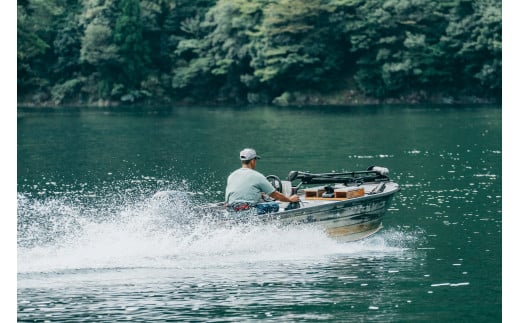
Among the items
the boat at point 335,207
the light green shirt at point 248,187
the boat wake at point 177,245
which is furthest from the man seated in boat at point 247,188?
the boat wake at point 177,245

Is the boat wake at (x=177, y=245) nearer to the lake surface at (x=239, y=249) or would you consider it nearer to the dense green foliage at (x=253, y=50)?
the lake surface at (x=239, y=249)

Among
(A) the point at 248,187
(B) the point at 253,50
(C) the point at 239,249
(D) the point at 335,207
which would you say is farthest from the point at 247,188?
(B) the point at 253,50

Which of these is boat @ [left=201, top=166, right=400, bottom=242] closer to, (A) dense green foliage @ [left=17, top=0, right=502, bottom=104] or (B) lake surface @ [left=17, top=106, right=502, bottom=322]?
(B) lake surface @ [left=17, top=106, right=502, bottom=322]

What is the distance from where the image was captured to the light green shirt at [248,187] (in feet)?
→ 66.1

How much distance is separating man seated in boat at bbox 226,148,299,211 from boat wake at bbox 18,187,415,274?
0.55 metres

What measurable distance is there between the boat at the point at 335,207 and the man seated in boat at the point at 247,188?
158 millimetres

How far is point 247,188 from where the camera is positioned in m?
20.2

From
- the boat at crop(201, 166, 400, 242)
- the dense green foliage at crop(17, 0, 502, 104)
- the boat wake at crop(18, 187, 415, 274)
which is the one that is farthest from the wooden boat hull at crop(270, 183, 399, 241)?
the dense green foliage at crop(17, 0, 502, 104)

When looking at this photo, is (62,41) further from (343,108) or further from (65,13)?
(343,108)

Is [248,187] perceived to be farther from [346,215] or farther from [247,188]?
[346,215]
